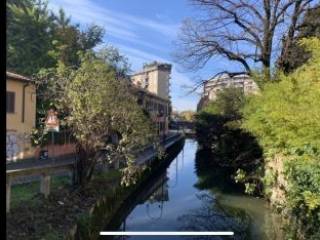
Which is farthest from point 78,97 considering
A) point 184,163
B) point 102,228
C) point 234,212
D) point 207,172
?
point 184,163

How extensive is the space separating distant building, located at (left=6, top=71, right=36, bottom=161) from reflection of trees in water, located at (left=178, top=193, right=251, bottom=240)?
396 inches

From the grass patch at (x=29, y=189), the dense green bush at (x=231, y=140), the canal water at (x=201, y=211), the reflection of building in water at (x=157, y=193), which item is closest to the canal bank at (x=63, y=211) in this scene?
the grass patch at (x=29, y=189)

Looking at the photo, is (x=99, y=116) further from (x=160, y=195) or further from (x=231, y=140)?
(x=231, y=140)

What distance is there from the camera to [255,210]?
1806cm

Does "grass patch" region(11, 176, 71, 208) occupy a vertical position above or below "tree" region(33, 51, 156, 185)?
below

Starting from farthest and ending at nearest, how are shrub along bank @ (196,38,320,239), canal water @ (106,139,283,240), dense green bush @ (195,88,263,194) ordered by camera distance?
dense green bush @ (195,88,263,194)
canal water @ (106,139,283,240)
shrub along bank @ (196,38,320,239)

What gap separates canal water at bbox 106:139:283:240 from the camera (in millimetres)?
14812

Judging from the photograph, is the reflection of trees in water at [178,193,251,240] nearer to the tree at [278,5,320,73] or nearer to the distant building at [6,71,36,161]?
the tree at [278,5,320,73]

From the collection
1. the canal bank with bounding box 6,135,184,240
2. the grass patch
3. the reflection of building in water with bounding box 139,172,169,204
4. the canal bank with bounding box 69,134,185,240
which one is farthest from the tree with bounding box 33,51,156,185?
the reflection of building in water with bounding box 139,172,169,204

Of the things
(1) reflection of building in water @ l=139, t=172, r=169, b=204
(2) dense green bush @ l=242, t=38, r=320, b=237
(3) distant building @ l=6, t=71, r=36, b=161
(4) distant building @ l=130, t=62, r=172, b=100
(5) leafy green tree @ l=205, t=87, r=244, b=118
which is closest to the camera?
(2) dense green bush @ l=242, t=38, r=320, b=237

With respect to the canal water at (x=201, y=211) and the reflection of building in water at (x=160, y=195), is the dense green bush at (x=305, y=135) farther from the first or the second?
the reflection of building in water at (x=160, y=195)

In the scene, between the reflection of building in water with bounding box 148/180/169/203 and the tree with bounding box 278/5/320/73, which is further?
the tree with bounding box 278/5/320/73

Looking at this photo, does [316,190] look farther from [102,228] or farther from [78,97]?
[78,97]

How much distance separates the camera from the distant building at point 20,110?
2531cm
